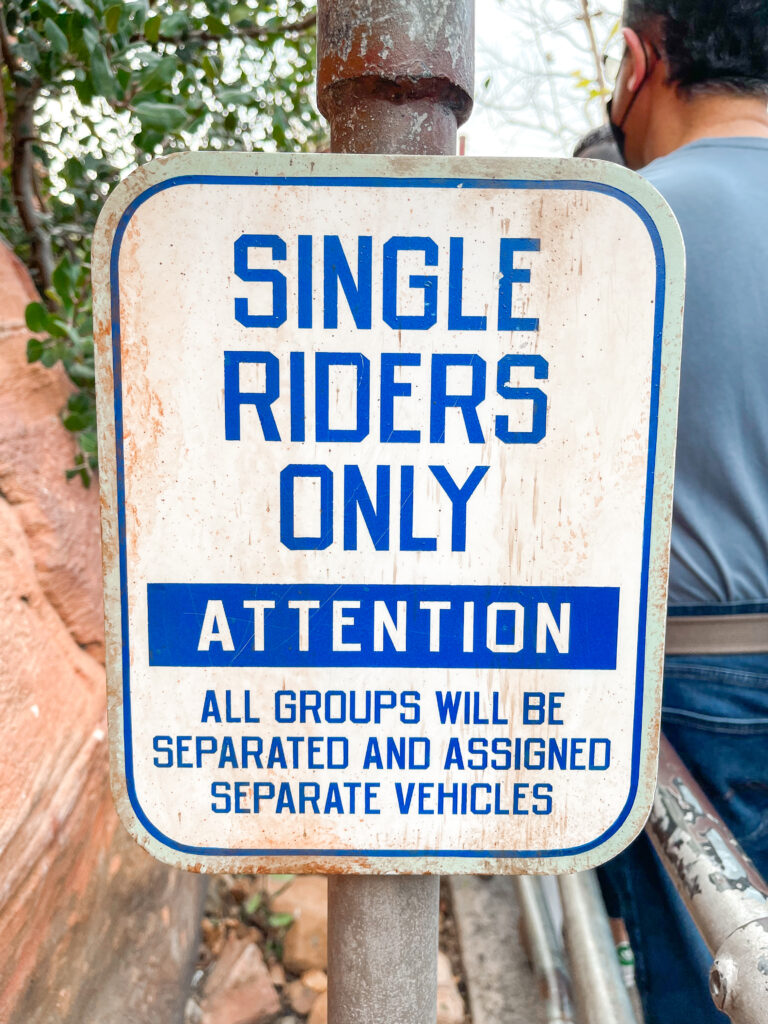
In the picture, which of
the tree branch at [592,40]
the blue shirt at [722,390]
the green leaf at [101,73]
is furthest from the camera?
the tree branch at [592,40]

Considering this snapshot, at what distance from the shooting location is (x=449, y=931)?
246 centimetres

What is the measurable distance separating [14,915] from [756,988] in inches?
43.9

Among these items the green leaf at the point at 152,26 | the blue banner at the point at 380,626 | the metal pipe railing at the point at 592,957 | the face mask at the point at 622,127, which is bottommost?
the metal pipe railing at the point at 592,957

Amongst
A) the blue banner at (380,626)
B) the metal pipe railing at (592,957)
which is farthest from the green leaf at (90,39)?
the metal pipe railing at (592,957)

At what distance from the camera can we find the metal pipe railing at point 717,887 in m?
0.80

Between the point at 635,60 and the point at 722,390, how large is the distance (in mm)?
641

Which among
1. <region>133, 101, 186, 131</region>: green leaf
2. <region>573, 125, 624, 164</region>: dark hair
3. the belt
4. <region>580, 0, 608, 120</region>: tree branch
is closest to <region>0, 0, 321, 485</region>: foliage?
<region>133, 101, 186, 131</region>: green leaf

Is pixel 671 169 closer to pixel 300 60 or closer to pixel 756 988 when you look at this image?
pixel 756 988

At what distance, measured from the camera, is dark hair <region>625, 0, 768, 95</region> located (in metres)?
1.33

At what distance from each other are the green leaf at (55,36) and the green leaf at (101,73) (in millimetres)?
56

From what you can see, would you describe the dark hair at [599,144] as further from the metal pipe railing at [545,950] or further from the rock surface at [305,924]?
the rock surface at [305,924]

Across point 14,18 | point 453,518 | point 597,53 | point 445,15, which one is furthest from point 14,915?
point 597,53

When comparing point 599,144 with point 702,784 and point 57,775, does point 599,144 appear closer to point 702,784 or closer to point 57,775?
point 702,784

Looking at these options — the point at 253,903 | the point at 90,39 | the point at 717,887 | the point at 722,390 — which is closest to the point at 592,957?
the point at 717,887
